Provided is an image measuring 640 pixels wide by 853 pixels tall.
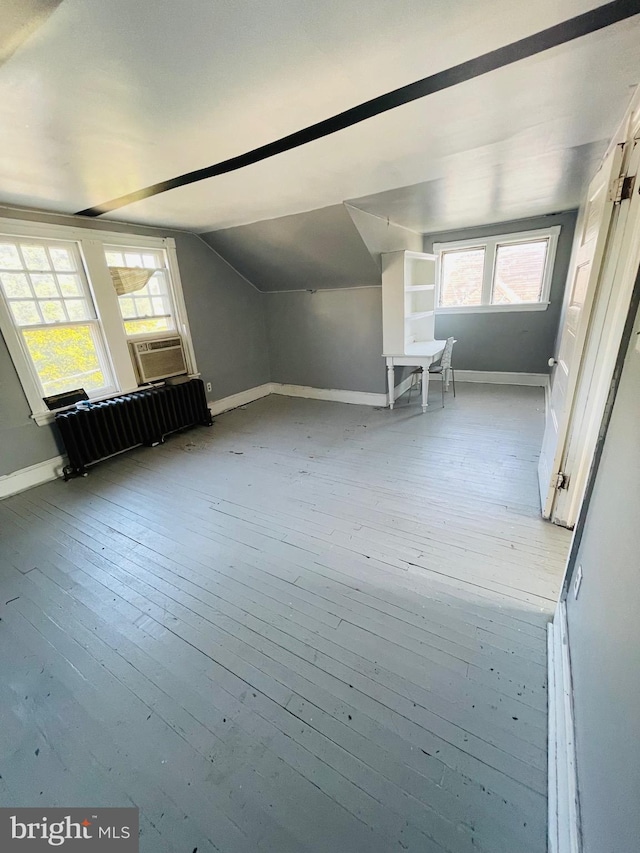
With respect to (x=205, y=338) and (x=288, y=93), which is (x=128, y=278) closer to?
(x=205, y=338)

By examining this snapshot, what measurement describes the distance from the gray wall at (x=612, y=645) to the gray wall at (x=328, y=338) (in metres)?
3.60

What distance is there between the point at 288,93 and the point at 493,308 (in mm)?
4686

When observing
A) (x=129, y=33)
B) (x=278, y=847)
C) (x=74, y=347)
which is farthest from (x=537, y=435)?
(x=74, y=347)

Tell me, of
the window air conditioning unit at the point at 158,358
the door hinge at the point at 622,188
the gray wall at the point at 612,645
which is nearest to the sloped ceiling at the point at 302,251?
the window air conditioning unit at the point at 158,358

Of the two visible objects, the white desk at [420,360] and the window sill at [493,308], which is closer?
the white desk at [420,360]

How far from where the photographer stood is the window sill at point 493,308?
491 cm

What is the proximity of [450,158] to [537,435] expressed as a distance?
2.69 meters

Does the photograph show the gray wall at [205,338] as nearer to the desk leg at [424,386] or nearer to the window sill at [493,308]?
the desk leg at [424,386]

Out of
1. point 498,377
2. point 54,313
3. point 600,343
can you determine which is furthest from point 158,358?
point 498,377

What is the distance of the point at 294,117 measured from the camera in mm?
1649

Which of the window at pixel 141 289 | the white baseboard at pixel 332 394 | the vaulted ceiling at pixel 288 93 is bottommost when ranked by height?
the white baseboard at pixel 332 394

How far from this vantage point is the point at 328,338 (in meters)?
4.99

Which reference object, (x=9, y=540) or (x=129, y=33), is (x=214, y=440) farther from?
(x=129, y=33)

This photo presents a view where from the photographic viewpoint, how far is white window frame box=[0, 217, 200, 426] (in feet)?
9.62
